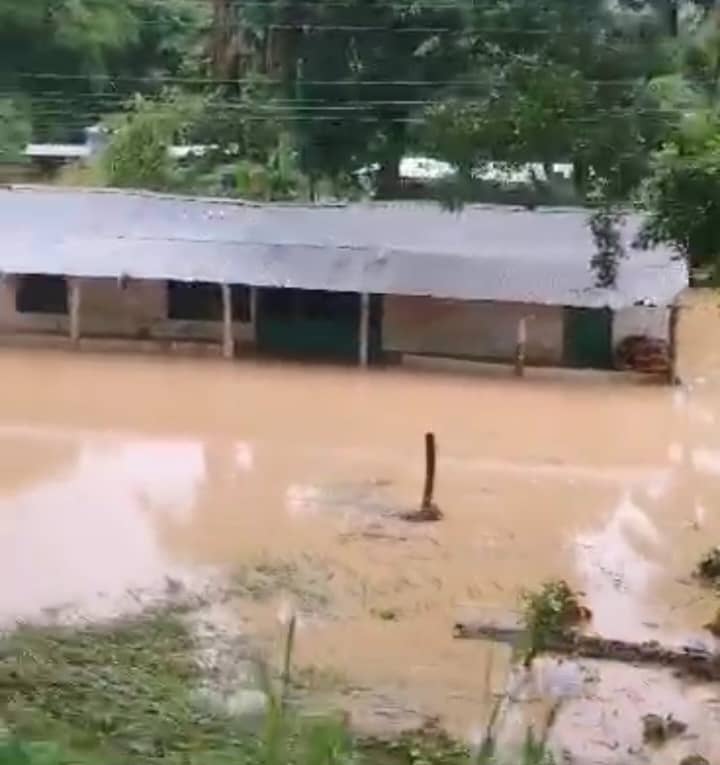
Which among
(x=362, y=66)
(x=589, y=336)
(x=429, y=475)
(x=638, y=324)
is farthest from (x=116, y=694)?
(x=638, y=324)

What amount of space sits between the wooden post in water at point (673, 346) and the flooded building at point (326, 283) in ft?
0.15

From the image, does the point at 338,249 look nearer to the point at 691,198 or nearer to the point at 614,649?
the point at 691,198

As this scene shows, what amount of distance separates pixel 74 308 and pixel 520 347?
2602 mm

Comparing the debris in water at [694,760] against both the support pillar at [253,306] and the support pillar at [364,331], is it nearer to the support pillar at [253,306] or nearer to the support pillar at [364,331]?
the support pillar at [364,331]

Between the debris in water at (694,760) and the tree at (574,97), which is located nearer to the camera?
the debris in water at (694,760)

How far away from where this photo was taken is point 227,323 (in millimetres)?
8695

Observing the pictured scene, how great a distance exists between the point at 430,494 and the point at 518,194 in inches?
66.0

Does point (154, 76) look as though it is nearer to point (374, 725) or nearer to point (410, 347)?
point (410, 347)

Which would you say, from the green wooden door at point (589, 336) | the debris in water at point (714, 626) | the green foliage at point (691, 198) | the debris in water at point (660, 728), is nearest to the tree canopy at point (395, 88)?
the green foliage at point (691, 198)

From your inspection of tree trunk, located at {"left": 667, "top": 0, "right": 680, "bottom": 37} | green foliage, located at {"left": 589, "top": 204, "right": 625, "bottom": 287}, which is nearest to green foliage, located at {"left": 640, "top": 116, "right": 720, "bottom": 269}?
tree trunk, located at {"left": 667, "top": 0, "right": 680, "bottom": 37}

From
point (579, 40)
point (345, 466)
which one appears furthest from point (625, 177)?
point (345, 466)

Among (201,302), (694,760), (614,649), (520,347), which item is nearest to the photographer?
(694,760)

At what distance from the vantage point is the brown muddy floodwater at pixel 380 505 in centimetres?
425

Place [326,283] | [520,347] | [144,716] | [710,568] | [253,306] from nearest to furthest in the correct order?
[144,716] < [710,568] < [520,347] < [326,283] < [253,306]
